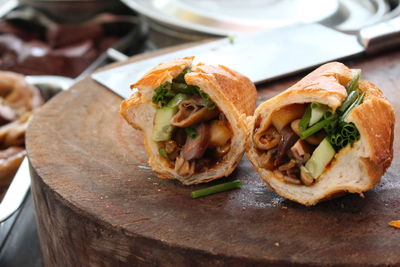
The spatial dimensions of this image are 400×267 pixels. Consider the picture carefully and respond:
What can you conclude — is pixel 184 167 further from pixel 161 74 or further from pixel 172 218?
pixel 161 74

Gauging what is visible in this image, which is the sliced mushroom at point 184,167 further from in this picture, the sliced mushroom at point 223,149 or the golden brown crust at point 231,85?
the golden brown crust at point 231,85

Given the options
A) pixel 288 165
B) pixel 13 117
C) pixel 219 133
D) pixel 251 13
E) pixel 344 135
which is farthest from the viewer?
pixel 251 13

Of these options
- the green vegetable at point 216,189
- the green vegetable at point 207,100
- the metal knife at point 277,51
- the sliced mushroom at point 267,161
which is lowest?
the metal knife at point 277,51

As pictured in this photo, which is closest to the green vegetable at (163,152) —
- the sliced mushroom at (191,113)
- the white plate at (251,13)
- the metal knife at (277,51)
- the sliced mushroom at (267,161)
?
the sliced mushroom at (191,113)

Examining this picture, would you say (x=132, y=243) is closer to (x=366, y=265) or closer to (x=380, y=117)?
(x=366, y=265)

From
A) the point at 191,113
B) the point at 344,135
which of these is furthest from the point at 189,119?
the point at 344,135

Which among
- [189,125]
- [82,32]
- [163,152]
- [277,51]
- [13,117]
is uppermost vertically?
[189,125]

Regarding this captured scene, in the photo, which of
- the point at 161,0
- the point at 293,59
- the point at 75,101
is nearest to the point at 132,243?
the point at 75,101
